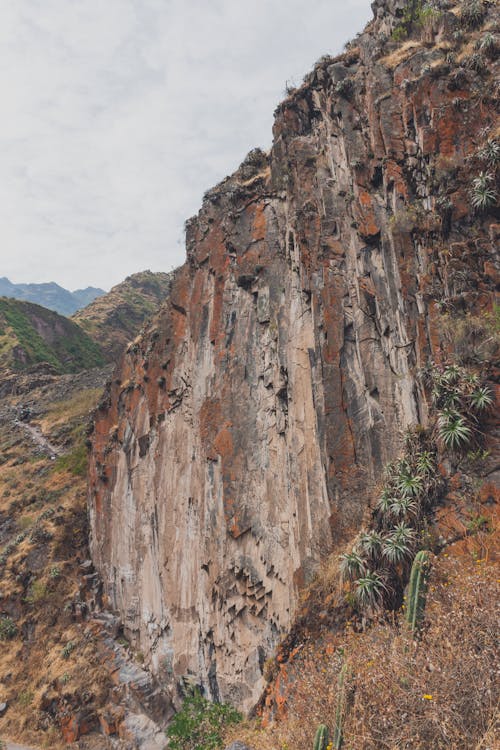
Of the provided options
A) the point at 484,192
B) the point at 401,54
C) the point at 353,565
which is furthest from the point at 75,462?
the point at 484,192

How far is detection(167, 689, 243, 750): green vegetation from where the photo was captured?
1549 centimetres

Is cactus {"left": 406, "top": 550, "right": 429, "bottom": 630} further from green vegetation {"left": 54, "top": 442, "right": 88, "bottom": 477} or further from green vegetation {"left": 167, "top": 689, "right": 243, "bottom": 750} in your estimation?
green vegetation {"left": 54, "top": 442, "right": 88, "bottom": 477}

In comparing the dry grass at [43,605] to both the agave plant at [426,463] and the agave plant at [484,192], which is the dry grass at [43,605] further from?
the agave plant at [484,192]

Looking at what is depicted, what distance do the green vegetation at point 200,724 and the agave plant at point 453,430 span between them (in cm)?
1257

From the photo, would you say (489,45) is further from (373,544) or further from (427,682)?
(427,682)

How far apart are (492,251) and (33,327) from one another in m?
93.1

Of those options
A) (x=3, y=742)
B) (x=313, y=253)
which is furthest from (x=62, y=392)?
(x=313, y=253)

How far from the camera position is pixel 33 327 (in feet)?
294

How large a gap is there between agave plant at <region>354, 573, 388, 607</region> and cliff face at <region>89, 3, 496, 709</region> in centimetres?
255

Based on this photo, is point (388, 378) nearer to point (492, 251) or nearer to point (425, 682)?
point (492, 251)

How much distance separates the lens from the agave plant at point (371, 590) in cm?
1029

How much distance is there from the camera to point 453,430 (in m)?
10.3

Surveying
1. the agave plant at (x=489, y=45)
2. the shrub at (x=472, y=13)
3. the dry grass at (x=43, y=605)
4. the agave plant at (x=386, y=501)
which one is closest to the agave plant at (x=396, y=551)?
the agave plant at (x=386, y=501)

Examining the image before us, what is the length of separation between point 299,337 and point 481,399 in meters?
7.21
